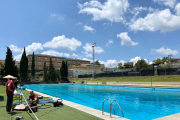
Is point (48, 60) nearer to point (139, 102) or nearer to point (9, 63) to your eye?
point (9, 63)

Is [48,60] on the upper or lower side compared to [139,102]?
upper

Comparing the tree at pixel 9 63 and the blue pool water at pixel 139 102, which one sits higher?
the tree at pixel 9 63

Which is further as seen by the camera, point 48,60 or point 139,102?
point 48,60

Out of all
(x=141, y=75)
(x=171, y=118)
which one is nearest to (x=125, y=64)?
(x=141, y=75)

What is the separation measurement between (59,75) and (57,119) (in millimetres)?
63563

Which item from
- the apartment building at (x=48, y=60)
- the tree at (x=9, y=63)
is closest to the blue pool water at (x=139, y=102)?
the tree at (x=9, y=63)

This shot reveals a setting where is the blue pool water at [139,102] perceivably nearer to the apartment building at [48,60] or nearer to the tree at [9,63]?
the tree at [9,63]

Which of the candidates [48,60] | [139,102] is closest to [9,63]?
[48,60]

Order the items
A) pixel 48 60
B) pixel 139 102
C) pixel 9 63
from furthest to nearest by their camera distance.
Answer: pixel 48 60
pixel 9 63
pixel 139 102

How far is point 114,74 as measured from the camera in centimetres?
5494

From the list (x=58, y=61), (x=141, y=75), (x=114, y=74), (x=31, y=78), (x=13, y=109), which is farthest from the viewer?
(x=58, y=61)

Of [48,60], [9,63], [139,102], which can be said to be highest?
[48,60]

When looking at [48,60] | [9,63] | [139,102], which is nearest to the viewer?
[139,102]

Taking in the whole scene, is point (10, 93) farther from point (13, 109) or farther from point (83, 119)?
point (83, 119)
